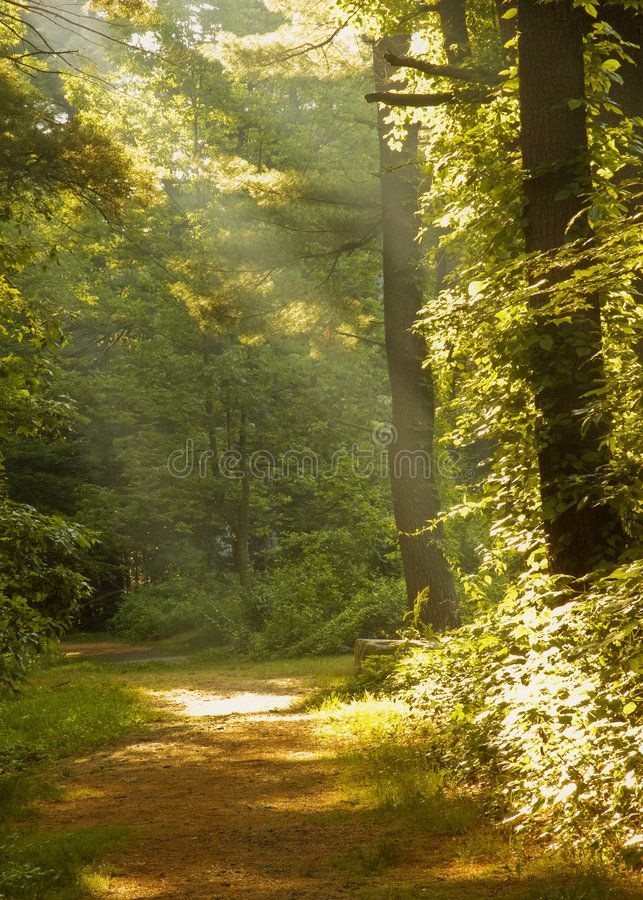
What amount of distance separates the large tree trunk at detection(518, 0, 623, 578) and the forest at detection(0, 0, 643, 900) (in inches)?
0.9

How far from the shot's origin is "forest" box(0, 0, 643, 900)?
5090 millimetres

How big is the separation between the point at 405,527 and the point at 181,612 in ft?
50.2

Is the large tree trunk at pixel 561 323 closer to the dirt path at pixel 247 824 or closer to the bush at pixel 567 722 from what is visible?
the bush at pixel 567 722

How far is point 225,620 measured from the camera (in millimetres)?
23062

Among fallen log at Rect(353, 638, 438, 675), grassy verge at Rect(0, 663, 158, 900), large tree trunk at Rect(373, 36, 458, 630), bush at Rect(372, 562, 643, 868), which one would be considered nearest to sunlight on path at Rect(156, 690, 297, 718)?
grassy verge at Rect(0, 663, 158, 900)

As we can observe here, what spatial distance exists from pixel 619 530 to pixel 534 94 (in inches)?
133

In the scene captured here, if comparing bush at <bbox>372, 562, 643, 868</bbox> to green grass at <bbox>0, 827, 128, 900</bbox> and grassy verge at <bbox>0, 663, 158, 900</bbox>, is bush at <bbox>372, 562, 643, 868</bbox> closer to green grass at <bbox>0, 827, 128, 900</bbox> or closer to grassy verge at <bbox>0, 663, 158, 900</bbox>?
green grass at <bbox>0, 827, 128, 900</bbox>

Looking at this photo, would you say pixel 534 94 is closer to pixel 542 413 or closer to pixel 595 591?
pixel 542 413

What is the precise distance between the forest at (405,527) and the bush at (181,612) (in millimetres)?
1363

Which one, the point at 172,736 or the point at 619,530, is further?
the point at 172,736

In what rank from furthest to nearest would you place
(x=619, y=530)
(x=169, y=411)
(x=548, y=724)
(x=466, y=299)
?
(x=169, y=411) < (x=466, y=299) < (x=619, y=530) < (x=548, y=724)

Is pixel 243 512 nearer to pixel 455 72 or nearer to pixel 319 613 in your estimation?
pixel 319 613

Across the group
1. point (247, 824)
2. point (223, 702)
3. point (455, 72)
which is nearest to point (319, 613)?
point (223, 702)

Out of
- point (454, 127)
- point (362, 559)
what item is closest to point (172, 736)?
point (454, 127)
